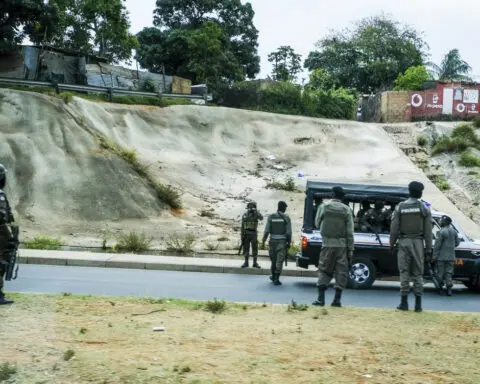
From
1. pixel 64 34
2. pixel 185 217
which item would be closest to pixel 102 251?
pixel 185 217

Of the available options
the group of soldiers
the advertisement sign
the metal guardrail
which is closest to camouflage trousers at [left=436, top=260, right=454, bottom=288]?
the group of soldiers

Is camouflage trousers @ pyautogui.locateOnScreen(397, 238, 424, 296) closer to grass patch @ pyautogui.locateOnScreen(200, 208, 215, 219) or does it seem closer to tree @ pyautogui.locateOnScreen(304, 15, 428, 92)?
grass patch @ pyautogui.locateOnScreen(200, 208, 215, 219)

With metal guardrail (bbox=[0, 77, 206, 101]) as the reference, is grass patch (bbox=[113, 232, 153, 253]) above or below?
below

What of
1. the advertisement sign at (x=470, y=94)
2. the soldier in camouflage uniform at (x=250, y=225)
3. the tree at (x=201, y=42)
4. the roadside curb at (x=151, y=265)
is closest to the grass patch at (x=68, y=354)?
the soldier in camouflage uniform at (x=250, y=225)

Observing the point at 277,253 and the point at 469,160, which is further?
the point at 469,160

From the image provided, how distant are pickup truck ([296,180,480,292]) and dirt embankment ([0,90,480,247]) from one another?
964 cm

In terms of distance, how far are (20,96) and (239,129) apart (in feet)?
41.2

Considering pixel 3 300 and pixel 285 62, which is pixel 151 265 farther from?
pixel 285 62

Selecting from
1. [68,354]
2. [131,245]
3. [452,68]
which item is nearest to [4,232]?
[68,354]

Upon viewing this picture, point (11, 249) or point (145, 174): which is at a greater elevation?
point (145, 174)

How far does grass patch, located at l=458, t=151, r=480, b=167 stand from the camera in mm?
36125

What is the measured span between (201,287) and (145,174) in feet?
54.3

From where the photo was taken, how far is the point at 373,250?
1387 centimetres

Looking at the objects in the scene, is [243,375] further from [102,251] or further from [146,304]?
[102,251]
